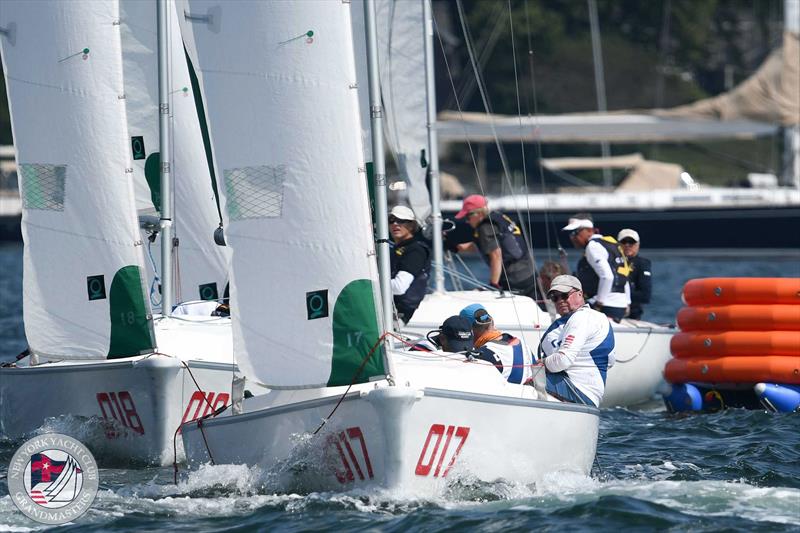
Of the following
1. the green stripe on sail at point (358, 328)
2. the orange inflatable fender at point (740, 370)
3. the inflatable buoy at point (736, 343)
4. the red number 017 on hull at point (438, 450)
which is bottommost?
the orange inflatable fender at point (740, 370)

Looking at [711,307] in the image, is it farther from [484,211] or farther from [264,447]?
[264,447]

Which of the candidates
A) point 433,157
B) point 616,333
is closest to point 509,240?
point 616,333

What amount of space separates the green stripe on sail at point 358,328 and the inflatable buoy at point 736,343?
5.15 m

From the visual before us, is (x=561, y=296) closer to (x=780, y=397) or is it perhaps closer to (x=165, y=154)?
(x=780, y=397)

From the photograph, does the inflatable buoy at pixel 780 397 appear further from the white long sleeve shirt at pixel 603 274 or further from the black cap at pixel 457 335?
the black cap at pixel 457 335

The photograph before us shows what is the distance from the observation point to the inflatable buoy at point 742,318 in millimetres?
12695

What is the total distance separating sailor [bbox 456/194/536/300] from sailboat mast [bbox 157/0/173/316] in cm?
362

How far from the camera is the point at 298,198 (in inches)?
340

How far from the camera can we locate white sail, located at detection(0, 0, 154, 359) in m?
10.6

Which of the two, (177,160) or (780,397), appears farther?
(177,160)

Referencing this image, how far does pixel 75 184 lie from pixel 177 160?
7.20 feet

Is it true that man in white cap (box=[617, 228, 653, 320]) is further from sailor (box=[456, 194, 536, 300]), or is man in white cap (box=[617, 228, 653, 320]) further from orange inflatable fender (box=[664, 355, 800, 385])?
orange inflatable fender (box=[664, 355, 800, 385])

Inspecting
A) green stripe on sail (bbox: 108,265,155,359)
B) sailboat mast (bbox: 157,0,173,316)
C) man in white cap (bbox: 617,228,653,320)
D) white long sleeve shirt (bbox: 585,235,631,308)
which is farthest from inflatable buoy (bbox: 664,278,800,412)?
green stripe on sail (bbox: 108,265,155,359)
